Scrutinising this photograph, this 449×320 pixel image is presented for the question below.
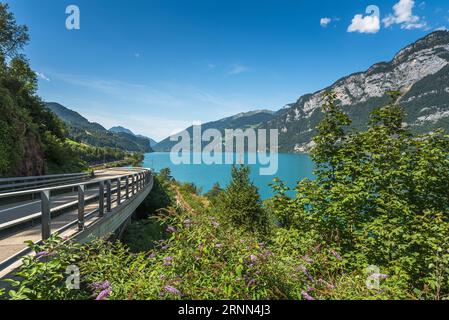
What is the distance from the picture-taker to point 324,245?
5.78 m

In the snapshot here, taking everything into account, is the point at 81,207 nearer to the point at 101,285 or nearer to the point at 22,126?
the point at 101,285

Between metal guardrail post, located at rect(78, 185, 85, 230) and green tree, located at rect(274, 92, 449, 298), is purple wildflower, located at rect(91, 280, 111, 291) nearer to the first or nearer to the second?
metal guardrail post, located at rect(78, 185, 85, 230)

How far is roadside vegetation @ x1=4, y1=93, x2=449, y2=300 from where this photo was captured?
2699mm

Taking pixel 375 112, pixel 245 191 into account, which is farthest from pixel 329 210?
pixel 245 191

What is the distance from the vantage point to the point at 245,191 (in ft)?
70.6

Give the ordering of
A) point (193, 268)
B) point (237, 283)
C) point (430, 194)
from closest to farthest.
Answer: point (237, 283) < point (193, 268) < point (430, 194)

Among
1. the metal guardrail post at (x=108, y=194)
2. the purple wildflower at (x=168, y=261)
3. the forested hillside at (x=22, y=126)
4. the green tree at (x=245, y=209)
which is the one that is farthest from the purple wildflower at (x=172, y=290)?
the green tree at (x=245, y=209)

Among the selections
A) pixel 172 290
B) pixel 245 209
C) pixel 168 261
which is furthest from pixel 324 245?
pixel 245 209

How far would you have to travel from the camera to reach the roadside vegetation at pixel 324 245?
2.70m

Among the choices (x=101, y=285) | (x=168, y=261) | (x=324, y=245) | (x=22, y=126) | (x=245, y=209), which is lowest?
(x=245, y=209)

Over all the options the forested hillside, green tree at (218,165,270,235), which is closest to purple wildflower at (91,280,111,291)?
the forested hillside
